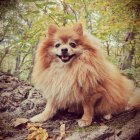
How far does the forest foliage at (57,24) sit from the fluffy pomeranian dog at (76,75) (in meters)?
0.32

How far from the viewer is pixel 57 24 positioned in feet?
7.51

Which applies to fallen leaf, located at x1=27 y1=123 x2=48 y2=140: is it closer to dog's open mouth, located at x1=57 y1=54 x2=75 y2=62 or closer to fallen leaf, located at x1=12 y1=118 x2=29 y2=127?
fallen leaf, located at x1=12 y1=118 x2=29 y2=127

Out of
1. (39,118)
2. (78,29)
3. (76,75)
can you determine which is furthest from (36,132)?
(78,29)

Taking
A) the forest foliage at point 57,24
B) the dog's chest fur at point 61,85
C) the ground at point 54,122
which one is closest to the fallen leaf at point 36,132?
the ground at point 54,122

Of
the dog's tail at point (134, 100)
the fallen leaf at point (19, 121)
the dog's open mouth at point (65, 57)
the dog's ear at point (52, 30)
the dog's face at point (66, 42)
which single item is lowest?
the fallen leaf at point (19, 121)

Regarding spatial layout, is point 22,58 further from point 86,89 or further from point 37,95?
point 86,89

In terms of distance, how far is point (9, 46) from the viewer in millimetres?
2268

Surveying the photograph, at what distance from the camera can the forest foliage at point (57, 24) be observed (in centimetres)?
223

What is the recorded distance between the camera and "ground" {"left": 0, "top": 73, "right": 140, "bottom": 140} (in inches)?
70.2

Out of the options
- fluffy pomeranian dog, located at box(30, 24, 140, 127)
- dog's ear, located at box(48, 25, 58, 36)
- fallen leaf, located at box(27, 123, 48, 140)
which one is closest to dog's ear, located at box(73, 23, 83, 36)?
fluffy pomeranian dog, located at box(30, 24, 140, 127)

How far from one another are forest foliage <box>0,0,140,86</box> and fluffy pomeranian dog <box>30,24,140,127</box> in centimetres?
32

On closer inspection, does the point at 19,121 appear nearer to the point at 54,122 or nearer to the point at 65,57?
the point at 54,122

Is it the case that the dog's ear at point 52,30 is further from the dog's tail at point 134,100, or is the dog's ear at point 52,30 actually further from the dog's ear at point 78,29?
the dog's tail at point 134,100

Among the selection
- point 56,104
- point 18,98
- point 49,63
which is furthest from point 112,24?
point 18,98
